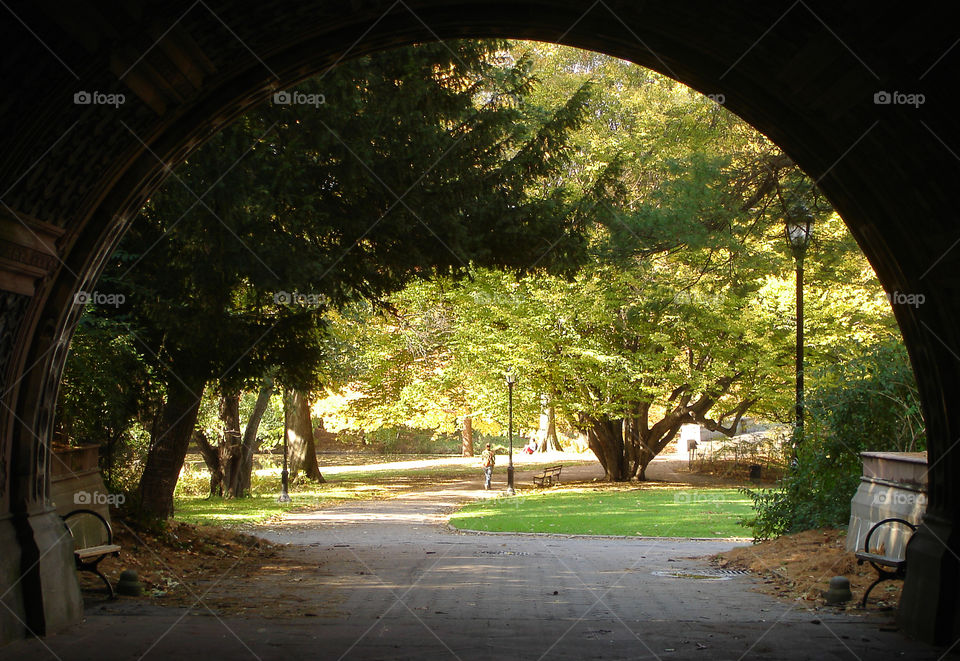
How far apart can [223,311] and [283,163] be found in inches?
92.5

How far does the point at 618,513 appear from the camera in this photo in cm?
2472

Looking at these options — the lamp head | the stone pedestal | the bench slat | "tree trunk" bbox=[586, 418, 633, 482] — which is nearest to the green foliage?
the bench slat

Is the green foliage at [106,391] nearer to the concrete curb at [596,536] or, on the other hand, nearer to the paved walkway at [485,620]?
the paved walkway at [485,620]

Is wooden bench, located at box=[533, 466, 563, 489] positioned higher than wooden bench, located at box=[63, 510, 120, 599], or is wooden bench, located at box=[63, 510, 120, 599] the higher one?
wooden bench, located at box=[63, 510, 120, 599]

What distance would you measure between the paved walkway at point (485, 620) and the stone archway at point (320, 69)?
0.67m

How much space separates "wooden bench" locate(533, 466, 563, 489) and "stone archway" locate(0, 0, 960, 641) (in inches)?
1112

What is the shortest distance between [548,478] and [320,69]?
2994 cm

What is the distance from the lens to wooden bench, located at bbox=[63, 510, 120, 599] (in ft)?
28.5

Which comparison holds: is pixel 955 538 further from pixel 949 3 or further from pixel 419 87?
pixel 419 87

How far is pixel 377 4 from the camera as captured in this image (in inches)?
276

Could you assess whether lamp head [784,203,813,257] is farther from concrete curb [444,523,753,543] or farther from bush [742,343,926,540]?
concrete curb [444,523,753,543]

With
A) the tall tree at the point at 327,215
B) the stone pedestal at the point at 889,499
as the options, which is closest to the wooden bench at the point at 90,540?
the tall tree at the point at 327,215

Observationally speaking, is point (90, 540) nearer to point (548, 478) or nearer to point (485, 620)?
point (485, 620)

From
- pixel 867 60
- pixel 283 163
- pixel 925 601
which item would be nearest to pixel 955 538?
pixel 925 601
